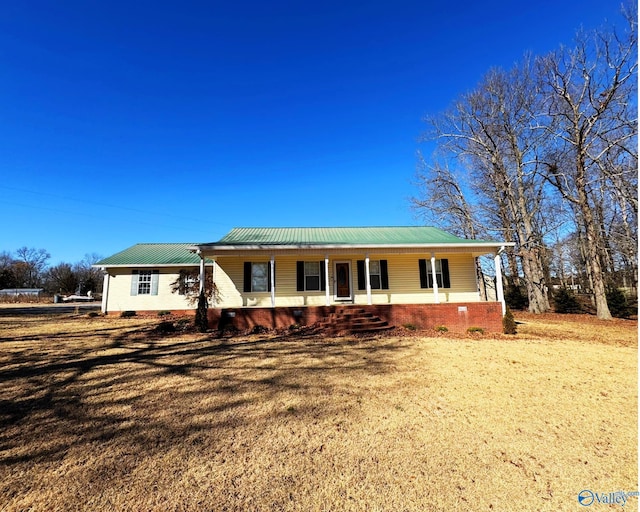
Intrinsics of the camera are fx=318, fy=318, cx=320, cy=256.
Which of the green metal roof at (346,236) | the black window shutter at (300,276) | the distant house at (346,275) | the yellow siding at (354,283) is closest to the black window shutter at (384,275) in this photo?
the distant house at (346,275)

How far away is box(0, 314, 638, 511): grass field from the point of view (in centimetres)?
268

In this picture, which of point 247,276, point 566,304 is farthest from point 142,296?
point 566,304

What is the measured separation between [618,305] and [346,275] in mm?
15474

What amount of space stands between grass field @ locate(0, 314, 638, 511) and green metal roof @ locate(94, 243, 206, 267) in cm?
1059

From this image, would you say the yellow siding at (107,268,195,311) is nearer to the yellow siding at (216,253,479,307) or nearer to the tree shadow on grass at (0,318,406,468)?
the yellow siding at (216,253,479,307)

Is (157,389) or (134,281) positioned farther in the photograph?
(134,281)

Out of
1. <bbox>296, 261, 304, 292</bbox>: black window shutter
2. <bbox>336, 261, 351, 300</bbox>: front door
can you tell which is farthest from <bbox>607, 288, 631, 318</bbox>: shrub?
<bbox>296, 261, 304, 292</bbox>: black window shutter

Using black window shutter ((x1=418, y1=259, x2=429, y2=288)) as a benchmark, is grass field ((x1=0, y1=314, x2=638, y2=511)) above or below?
below

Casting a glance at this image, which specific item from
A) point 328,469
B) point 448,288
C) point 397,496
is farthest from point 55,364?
point 448,288

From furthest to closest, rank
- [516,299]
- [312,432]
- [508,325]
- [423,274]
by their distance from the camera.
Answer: [516,299]
[423,274]
[508,325]
[312,432]

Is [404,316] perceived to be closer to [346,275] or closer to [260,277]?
[346,275]

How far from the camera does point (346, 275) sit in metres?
14.4

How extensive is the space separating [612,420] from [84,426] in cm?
669

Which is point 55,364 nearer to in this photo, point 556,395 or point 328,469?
point 328,469
